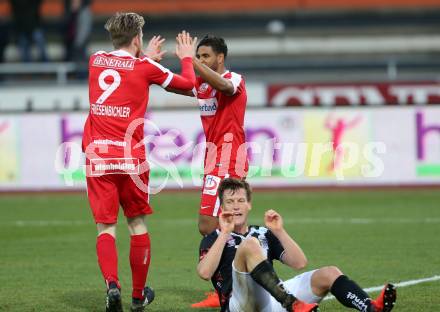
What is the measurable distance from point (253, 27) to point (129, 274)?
20.6 meters

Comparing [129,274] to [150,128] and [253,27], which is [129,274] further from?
[253,27]

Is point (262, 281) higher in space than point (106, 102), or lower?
lower

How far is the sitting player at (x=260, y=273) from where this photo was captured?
7121 mm

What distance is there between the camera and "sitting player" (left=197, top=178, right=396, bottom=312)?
7121mm

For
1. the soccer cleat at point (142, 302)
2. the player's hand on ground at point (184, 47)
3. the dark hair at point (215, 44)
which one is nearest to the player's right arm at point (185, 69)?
the player's hand on ground at point (184, 47)

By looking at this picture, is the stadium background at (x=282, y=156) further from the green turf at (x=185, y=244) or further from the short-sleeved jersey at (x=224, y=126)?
the short-sleeved jersey at (x=224, y=126)

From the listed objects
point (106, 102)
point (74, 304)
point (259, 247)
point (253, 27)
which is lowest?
point (74, 304)

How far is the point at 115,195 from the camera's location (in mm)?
8445

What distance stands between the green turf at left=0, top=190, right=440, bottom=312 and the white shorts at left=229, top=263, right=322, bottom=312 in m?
1.11

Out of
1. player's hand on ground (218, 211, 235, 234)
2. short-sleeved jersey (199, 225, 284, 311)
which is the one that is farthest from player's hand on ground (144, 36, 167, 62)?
player's hand on ground (218, 211, 235, 234)

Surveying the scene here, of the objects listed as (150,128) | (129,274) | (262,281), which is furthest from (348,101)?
(262,281)

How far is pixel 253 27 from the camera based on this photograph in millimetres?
30594

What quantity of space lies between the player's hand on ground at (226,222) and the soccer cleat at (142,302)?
149 cm

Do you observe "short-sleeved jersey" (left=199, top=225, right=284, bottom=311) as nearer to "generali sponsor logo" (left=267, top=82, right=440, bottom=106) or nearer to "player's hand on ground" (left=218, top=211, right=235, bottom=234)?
"player's hand on ground" (left=218, top=211, right=235, bottom=234)
